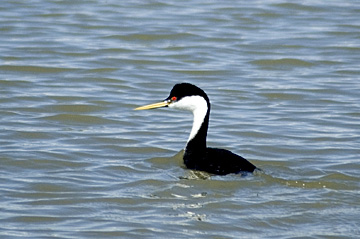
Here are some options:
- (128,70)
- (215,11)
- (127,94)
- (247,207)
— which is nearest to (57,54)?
(128,70)

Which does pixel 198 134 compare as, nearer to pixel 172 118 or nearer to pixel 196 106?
pixel 196 106

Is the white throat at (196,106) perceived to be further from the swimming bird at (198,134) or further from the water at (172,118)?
the water at (172,118)

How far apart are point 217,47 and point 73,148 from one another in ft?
20.2

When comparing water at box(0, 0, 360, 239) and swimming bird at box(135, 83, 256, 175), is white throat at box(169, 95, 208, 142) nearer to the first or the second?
swimming bird at box(135, 83, 256, 175)

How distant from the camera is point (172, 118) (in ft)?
39.7

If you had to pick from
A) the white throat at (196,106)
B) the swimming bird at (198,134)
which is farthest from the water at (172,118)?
the white throat at (196,106)

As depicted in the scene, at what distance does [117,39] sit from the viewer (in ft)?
53.9

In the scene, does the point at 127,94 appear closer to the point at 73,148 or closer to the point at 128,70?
the point at 128,70

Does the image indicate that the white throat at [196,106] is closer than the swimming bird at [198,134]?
No

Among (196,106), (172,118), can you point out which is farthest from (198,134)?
(172,118)

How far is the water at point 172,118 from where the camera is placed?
8156 mm

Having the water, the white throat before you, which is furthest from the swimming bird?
the water

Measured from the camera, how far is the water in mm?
8156

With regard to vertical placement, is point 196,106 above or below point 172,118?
above
